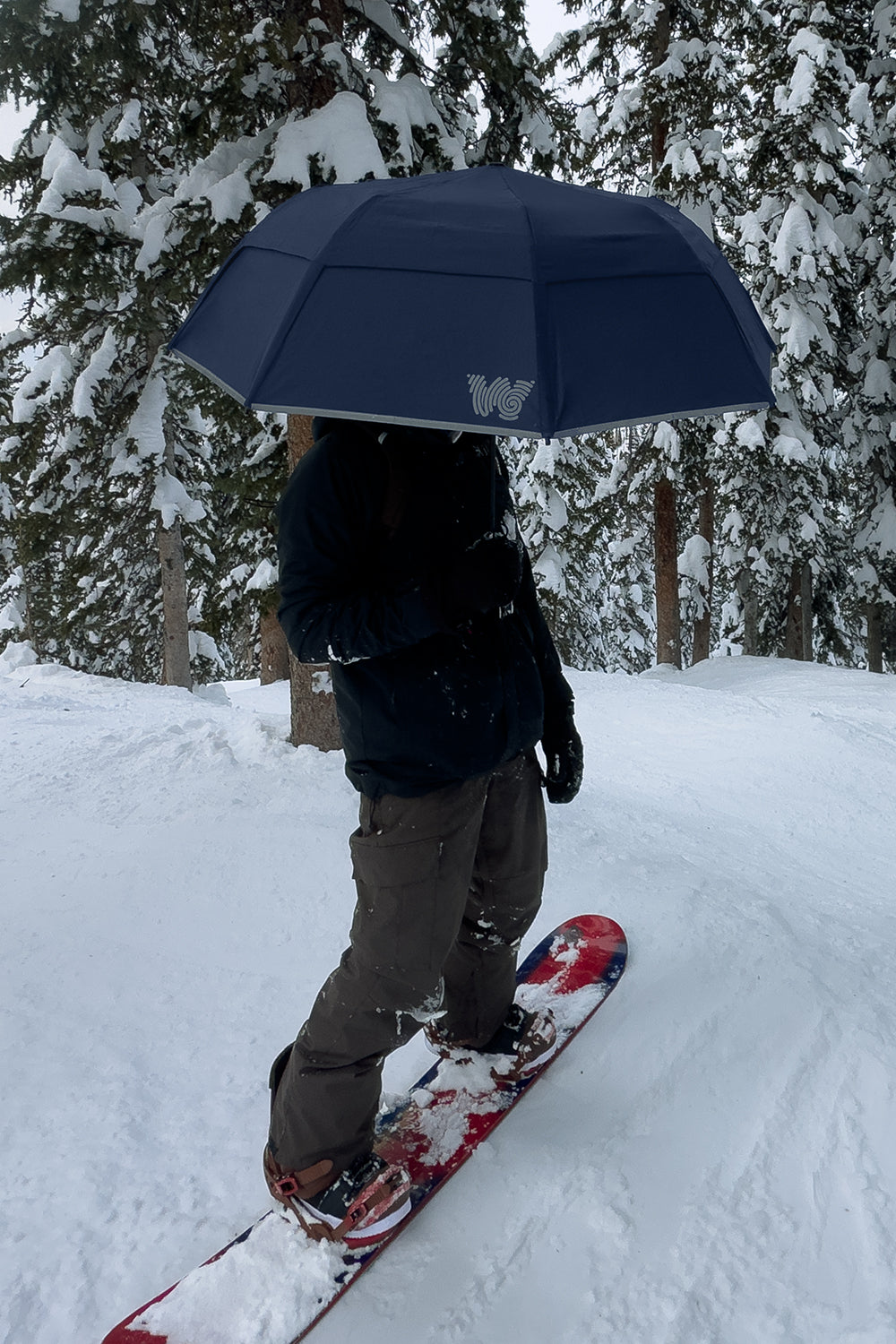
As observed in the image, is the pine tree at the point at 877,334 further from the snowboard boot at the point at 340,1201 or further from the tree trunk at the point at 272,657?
the snowboard boot at the point at 340,1201

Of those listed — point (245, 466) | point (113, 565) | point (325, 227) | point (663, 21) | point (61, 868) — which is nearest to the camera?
point (325, 227)

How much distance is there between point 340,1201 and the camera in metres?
2.33

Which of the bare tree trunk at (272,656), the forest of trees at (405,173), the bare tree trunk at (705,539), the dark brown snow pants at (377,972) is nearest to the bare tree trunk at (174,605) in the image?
the forest of trees at (405,173)

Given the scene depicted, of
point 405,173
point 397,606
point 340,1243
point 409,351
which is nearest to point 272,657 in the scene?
point 405,173

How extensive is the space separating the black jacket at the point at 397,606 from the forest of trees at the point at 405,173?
3.49 metres

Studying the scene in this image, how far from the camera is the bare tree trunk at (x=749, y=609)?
17.4 metres

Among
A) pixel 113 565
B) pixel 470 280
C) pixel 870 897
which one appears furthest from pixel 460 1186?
pixel 113 565

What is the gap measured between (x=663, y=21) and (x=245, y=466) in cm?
1184

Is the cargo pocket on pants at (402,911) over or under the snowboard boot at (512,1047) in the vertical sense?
over

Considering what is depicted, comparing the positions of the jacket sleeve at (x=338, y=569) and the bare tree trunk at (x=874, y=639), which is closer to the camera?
the jacket sleeve at (x=338, y=569)

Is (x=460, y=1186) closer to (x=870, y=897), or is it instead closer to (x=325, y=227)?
(x=325, y=227)

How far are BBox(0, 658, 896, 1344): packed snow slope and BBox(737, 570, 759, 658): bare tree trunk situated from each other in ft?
40.4

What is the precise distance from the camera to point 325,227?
2.07 m

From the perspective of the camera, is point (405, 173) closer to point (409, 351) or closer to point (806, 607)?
point (409, 351)
